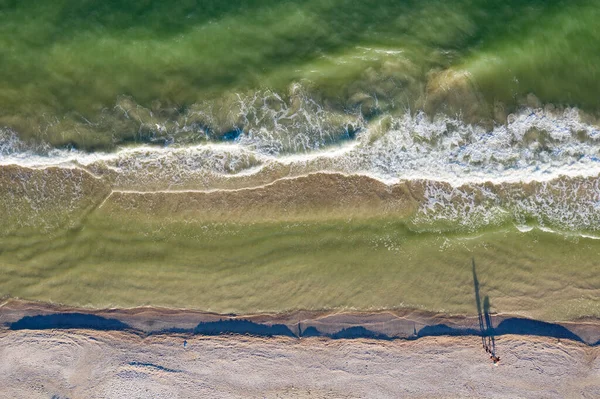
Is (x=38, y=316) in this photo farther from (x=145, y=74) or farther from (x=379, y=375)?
(x=379, y=375)

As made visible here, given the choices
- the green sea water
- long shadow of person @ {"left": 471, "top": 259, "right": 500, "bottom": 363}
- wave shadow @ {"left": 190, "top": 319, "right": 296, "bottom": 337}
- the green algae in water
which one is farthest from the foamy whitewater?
wave shadow @ {"left": 190, "top": 319, "right": 296, "bottom": 337}

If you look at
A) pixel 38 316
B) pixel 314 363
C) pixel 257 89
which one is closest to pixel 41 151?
pixel 38 316

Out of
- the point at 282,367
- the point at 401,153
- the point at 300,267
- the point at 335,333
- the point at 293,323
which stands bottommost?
the point at 282,367

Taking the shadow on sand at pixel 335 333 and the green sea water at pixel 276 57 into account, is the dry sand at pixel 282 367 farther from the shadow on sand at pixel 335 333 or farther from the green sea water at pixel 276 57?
the green sea water at pixel 276 57

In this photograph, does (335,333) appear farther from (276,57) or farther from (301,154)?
(276,57)

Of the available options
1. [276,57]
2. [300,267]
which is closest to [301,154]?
[276,57]

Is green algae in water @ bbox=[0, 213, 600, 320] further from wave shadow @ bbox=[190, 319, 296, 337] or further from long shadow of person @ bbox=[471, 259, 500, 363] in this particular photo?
wave shadow @ bbox=[190, 319, 296, 337]
